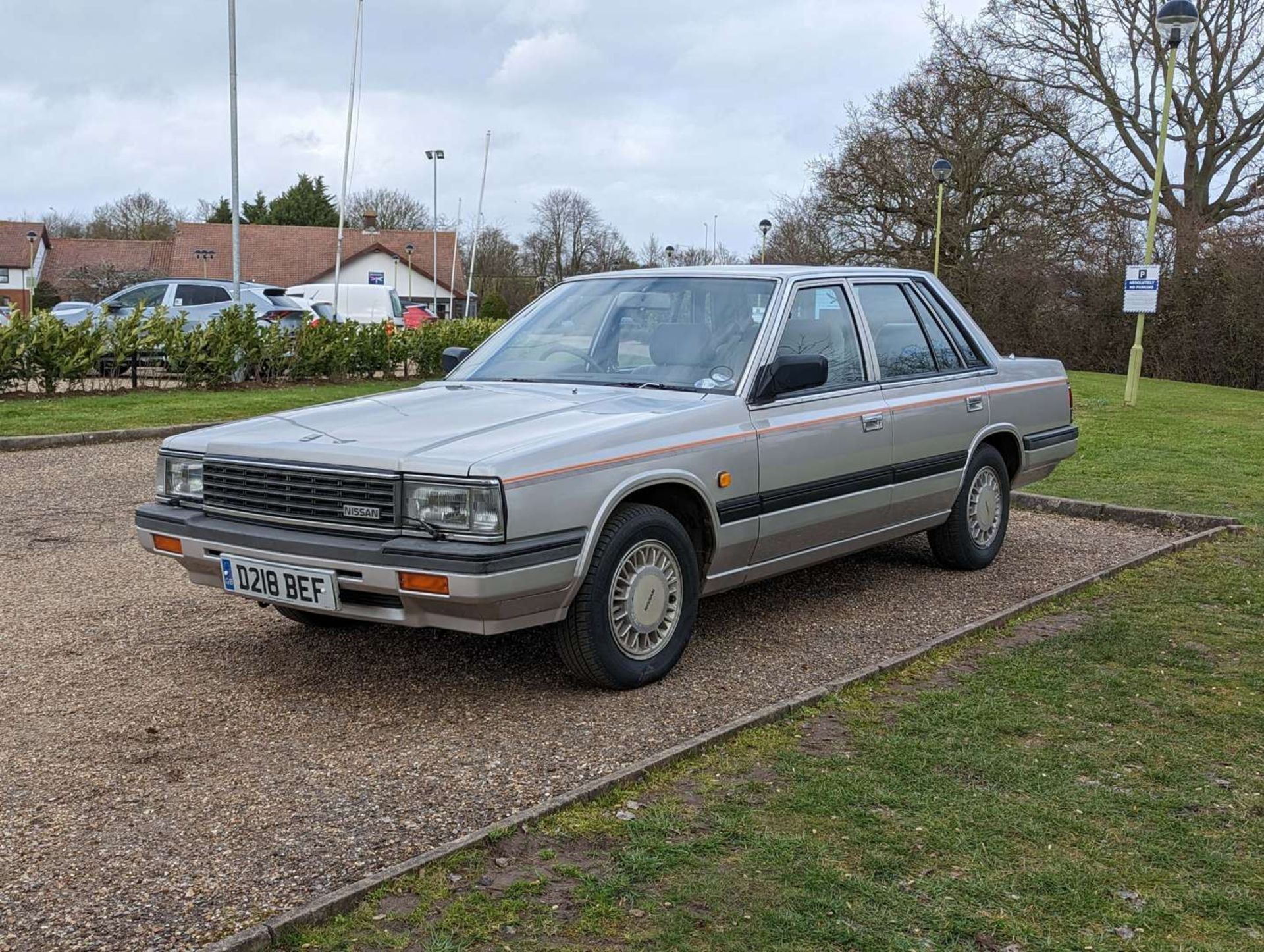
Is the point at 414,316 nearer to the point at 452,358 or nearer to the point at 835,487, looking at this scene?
the point at 452,358

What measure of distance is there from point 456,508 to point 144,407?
12.4m

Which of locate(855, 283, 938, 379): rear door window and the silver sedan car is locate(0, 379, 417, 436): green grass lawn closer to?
the silver sedan car

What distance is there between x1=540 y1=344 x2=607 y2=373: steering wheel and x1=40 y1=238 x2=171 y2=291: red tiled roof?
71719 mm

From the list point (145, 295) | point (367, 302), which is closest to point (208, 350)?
point (145, 295)

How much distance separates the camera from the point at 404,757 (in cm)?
429

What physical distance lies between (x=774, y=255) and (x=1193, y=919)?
4044cm

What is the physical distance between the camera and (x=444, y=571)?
4.36 m

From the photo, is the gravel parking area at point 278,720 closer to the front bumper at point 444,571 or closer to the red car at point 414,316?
the front bumper at point 444,571

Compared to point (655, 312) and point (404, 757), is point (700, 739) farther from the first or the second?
point (655, 312)

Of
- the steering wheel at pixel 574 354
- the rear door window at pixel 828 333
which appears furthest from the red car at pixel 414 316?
the rear door window at pixel 828 333

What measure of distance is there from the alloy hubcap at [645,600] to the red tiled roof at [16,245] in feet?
276

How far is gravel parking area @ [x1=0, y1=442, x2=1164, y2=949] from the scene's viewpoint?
3.40m

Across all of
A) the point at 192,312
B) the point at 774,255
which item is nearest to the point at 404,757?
the point at 192,312

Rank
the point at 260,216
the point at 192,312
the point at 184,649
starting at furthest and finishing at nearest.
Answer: the point at 260,216, the point at 192,312, the point at 184,649
